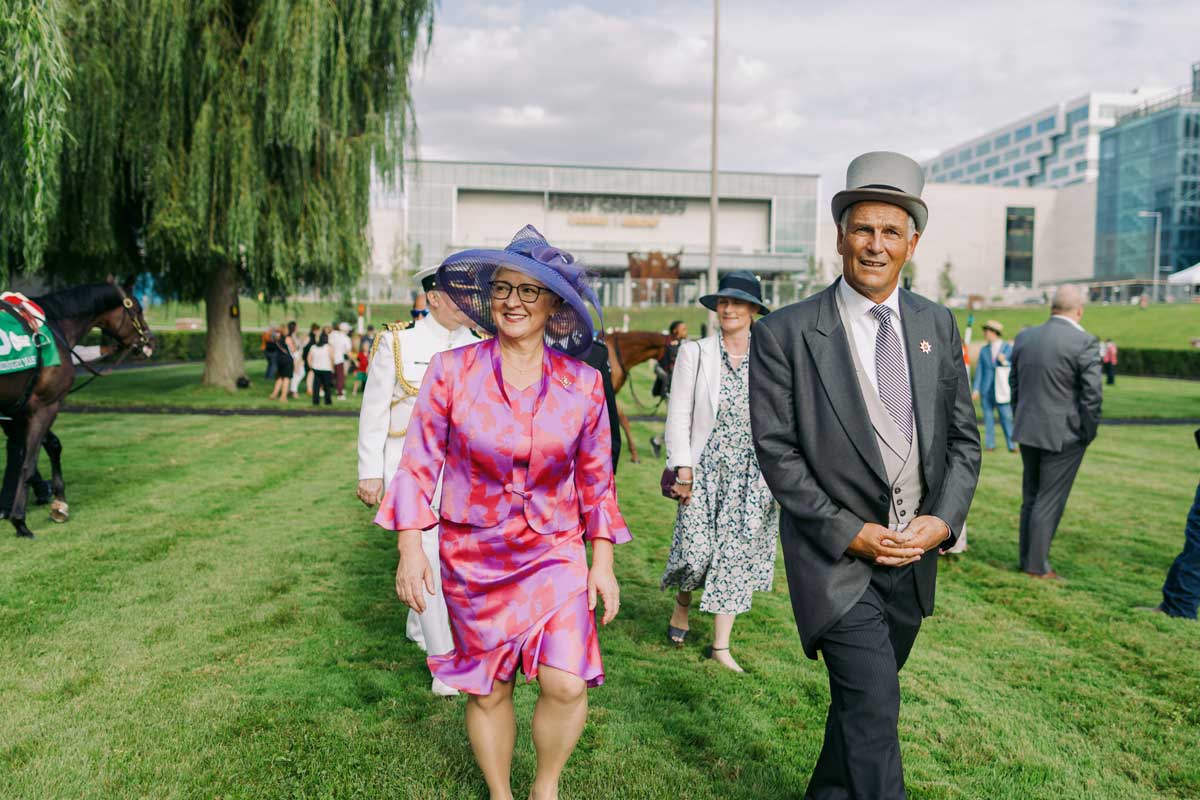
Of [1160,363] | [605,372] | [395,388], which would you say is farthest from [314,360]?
[1160,363]

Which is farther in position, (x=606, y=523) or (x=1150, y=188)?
(x=1150, y=188)

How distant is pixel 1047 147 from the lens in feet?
383

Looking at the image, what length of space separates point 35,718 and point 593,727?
7.90 ft

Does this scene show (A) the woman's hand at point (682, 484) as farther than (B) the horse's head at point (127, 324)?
No

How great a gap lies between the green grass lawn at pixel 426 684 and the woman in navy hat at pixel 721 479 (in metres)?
0.43

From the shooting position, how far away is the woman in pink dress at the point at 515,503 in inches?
109

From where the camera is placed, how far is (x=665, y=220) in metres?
87.1

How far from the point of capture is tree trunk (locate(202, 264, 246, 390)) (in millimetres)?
19359

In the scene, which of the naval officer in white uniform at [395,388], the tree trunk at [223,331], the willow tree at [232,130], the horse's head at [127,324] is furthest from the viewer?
the tree trunk at [223,331]

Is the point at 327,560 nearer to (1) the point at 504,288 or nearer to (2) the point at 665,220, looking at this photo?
(1) the point at 504,288

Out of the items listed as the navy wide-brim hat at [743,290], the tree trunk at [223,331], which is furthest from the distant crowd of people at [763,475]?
the tree trunk at [223,331]

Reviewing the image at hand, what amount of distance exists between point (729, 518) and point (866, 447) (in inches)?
85.4

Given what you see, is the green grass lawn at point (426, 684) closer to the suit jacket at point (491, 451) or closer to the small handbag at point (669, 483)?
the small handbag at point (669, 483)

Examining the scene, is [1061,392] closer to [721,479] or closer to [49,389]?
[721,479]
